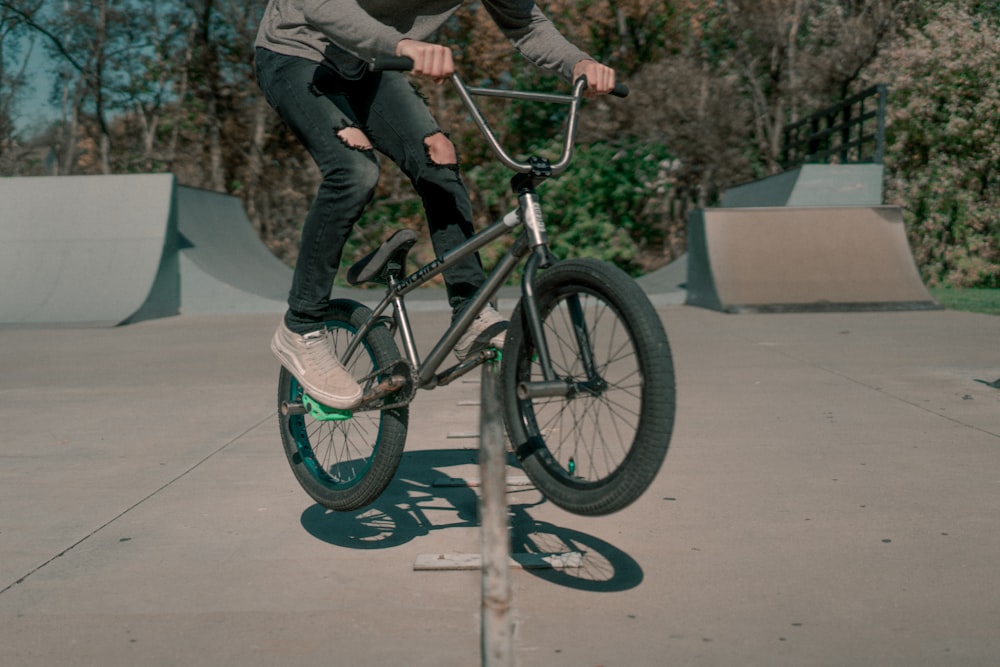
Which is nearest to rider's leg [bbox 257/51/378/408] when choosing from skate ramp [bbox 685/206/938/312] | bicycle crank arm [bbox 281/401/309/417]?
bicycle crank arm [bbox 281/401/309/417]

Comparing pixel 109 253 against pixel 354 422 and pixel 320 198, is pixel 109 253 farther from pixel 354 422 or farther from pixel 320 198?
pixel 320 198

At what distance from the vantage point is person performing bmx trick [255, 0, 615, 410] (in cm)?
313

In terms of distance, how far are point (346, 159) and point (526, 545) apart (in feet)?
4.15

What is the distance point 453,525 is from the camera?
11.0 feet

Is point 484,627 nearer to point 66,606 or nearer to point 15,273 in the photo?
point 66,606

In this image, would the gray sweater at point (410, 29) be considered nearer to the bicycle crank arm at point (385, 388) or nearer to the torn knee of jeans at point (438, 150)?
the torn knee of jeans at point (438, 150)

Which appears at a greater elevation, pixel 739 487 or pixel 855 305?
pixel 739 487

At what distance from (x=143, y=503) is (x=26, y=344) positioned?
261 inches

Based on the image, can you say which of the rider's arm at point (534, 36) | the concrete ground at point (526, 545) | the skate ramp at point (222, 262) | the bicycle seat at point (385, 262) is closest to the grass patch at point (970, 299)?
the concrete ground at point (526, 545)

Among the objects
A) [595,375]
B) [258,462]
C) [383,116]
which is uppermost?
[383,116]

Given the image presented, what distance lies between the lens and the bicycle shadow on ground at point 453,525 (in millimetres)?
2855

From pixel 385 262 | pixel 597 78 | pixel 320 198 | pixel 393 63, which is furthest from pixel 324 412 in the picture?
pixel 597 78

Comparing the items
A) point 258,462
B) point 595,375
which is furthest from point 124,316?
point 595,375

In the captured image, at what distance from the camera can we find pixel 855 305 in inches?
450
